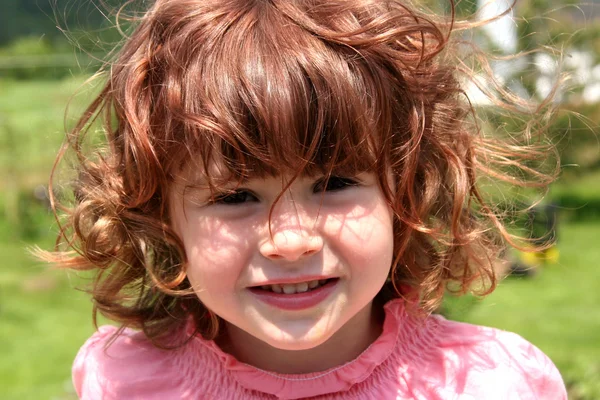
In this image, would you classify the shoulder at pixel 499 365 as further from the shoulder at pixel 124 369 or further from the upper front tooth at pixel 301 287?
the shoulder at pixel 124 369

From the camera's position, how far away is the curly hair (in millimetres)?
1475

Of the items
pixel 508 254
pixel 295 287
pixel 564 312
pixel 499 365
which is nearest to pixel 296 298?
pixel 295 287

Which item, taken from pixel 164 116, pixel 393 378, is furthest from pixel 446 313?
pixel 164 116

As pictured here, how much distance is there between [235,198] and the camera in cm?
153

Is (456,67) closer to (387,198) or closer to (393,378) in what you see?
(387,198)

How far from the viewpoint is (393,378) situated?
5.66 feet

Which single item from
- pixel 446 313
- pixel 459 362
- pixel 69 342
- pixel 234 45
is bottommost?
pixel 69 342

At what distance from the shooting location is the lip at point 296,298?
150 centimetres

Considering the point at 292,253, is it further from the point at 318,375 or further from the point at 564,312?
the point at 564,312

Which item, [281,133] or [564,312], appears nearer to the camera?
[281,133]

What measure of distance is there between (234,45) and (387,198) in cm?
42

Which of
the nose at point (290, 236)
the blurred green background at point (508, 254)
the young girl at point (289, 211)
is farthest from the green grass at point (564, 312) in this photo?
the nose at point (290, 236)

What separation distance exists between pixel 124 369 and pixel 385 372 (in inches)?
23.2

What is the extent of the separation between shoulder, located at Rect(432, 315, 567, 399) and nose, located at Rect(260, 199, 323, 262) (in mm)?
485
